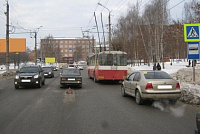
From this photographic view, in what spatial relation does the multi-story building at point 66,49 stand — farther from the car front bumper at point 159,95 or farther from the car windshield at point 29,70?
the car front bumper at point 159,95

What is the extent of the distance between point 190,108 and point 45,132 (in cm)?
564

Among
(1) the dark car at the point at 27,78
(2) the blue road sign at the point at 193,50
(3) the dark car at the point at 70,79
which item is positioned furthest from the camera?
(3) the dark car at the point at 70,79

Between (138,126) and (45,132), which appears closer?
(45,132)

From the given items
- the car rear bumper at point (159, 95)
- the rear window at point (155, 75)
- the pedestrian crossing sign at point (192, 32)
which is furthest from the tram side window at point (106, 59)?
the car rear bumper at point (159, 95)

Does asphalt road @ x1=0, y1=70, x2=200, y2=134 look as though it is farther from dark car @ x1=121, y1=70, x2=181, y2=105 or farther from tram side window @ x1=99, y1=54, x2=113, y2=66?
tram side window @ x1=99, y1=54, x2=113, y2=66

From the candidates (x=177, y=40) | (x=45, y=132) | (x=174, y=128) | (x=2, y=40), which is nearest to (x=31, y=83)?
(x=45, y=132)

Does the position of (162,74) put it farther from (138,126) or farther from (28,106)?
(28,106)

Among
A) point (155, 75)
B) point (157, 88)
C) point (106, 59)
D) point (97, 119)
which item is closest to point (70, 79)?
point (106, 59)

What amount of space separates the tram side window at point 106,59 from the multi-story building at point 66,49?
1327 inches

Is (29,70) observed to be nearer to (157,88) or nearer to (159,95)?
(157,88)

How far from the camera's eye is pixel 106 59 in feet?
62.1

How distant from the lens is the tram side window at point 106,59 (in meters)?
18.9

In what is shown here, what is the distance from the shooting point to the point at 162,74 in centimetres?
962

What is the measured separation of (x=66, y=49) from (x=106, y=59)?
117 meters
